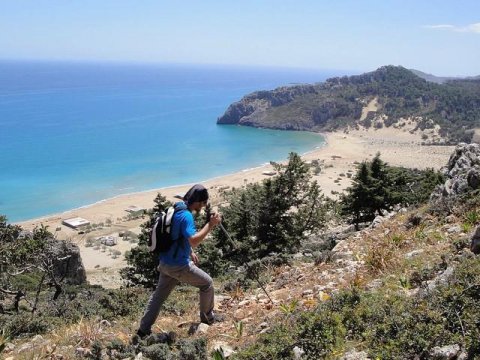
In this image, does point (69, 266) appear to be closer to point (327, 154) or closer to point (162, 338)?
point (162, 338)

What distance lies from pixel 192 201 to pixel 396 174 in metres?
21.5

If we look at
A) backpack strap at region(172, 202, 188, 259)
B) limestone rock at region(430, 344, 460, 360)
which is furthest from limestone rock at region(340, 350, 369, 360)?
backpack strap at region(172, 202, 188, 259)

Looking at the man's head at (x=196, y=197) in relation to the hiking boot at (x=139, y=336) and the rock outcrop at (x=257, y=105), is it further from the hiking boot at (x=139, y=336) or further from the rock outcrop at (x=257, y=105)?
the rock outcrop at (x=257, y=105)

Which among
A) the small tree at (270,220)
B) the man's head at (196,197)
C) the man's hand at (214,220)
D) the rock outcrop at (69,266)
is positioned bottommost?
the rock outcrop at (69,266)

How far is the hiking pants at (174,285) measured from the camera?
5.49 meters

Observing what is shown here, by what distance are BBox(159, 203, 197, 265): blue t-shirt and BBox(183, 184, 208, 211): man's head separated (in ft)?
0.34

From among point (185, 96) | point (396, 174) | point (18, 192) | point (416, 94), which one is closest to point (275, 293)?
point (396, 174)

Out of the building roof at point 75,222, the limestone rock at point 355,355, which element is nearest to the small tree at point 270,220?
the limestone rock at point 355,355

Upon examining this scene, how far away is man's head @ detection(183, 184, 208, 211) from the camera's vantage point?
5.30 meters

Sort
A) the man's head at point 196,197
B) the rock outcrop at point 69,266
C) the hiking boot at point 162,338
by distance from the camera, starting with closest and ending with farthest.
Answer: the man's head at point 196,197, the hiking boot at point 162,338, the rock outcrop at point 69,266

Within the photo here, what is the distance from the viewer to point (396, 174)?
81.0 feet

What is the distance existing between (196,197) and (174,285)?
129cm

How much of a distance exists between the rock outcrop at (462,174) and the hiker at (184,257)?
6.57 m

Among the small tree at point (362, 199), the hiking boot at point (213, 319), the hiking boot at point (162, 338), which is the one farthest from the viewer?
the small tree at point (362, 199)
